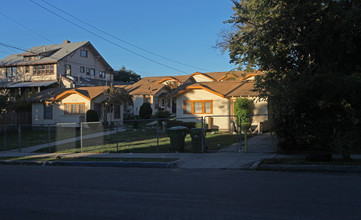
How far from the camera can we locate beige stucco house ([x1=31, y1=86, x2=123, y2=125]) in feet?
96.2

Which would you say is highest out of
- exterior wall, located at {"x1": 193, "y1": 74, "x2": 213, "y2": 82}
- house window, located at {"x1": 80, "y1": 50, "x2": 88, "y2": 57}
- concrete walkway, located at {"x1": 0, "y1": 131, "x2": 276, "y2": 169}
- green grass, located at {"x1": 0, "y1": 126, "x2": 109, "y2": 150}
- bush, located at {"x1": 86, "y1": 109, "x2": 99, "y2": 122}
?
house window, located at {"x1": 80, "y1": 50, "x2": 88, "y2": 57}

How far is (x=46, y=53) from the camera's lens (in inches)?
1732

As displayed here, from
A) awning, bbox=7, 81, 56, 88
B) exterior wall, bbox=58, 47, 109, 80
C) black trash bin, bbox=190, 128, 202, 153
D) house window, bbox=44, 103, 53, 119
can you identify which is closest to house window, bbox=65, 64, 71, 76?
exterior wall, bbox=58, 47, 109, 80

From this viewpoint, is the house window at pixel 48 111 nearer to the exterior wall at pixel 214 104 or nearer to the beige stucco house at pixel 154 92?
the beige stucco house at pixel 154 92

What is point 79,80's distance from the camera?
41312mm

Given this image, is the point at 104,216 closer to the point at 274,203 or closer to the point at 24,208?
the point at 24,208

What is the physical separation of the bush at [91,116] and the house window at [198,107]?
806cm

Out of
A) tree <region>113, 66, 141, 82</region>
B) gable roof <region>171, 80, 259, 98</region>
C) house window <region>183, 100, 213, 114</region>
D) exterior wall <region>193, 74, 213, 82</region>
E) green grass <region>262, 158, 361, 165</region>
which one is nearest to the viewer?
green grass <region>262, 158, 361, 165</region>

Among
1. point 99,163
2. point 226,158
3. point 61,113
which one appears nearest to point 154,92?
point 61,113

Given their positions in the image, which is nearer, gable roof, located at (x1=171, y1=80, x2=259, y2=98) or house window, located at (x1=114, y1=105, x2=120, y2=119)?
gable roof, located at (x1=171, y1=80, x2=259, y2=98)

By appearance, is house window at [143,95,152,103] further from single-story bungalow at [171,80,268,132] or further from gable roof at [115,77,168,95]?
single-story bungalow at [171,80,268,132]

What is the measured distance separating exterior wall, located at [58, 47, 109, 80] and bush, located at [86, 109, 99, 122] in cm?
1645

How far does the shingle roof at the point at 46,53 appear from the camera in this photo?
42125 millimetres

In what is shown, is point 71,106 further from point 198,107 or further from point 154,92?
point 198,107
